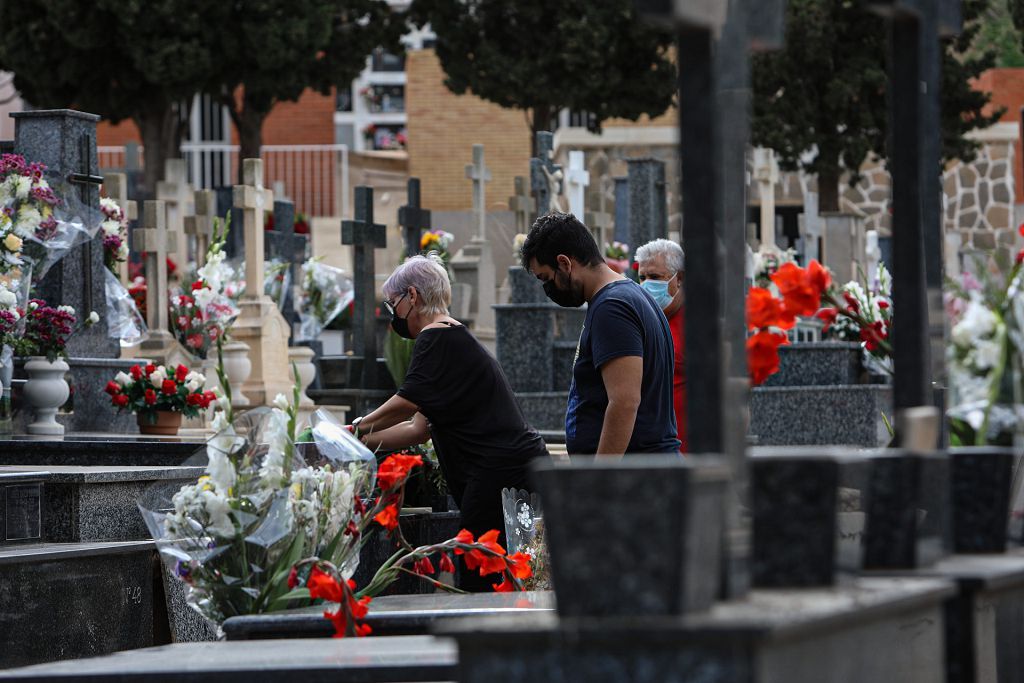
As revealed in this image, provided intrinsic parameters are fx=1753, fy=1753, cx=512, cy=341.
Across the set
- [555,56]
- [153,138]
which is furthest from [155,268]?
[555,56]

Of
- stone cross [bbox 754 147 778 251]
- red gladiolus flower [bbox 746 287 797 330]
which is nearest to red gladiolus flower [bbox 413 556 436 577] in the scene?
red gladiolus flower [bbox 746 287 797 330]

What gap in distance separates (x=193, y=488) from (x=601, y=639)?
6.62 ft

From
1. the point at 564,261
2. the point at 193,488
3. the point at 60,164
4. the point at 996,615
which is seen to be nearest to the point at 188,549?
the point at 193,488

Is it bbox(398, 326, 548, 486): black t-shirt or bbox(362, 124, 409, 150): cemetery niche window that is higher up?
bbox(362, 124, 409, 150): cemetery niche window

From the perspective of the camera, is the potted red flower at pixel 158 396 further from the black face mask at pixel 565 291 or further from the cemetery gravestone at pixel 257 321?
the black face mask at pixel 565 291

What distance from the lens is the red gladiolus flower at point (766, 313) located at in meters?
3.59

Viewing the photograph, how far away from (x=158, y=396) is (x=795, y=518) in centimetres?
763

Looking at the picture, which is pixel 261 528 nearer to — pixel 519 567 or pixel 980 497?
pixel 519 567

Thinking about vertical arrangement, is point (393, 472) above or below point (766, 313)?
below

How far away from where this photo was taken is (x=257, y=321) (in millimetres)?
12992

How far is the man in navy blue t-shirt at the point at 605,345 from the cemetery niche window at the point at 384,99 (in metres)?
26.6

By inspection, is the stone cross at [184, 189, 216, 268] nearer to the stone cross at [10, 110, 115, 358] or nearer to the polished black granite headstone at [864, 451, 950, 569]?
the stone cross at [10, 110, 115, 358]

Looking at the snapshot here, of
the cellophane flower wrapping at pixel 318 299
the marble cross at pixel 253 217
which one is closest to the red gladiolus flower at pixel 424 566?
the marble cross at pixel 253 217

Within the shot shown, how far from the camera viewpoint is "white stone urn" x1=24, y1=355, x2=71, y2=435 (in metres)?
9.26
